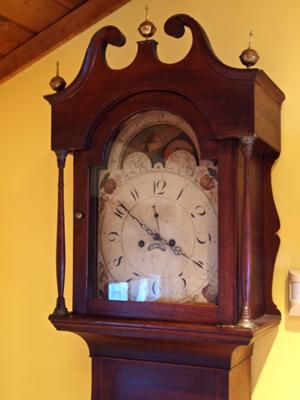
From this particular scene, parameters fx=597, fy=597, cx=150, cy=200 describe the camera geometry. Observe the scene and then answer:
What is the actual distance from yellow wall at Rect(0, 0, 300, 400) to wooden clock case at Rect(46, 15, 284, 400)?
0.05 meters

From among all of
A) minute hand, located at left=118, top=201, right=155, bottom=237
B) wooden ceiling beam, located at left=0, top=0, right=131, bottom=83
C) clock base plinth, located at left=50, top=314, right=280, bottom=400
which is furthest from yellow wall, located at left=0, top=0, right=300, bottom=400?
minute hand, located at left=118, top=201, right=155, bottom=237

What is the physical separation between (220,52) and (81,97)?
1.16 feet

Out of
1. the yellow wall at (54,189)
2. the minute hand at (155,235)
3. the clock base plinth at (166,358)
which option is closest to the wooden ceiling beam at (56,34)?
the yellow wall at (54,189)

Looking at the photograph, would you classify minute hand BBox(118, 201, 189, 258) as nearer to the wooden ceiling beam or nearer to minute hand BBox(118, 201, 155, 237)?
minute hand BBox(118, 201, 155, 237)

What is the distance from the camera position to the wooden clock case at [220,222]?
1.08 metres

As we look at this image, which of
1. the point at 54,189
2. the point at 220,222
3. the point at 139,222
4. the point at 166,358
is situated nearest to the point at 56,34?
the point at 54,189

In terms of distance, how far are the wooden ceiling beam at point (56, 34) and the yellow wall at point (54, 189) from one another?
0.9 inches

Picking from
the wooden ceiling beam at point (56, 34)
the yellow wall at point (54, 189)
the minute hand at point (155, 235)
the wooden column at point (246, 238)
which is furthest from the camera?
the wooden ceiling beam at point (56, 34)

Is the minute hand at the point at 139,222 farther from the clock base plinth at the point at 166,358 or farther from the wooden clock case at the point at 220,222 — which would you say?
the clock base plinth at the point at 166,358

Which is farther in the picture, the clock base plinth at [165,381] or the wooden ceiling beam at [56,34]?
the wooden ceiling beam at [56,34]

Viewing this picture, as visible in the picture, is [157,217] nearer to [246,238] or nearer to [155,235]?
[155,235]

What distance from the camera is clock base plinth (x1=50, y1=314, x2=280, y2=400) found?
108 cm

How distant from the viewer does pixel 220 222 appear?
1.09 meters

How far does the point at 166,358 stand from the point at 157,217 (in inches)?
11.1
